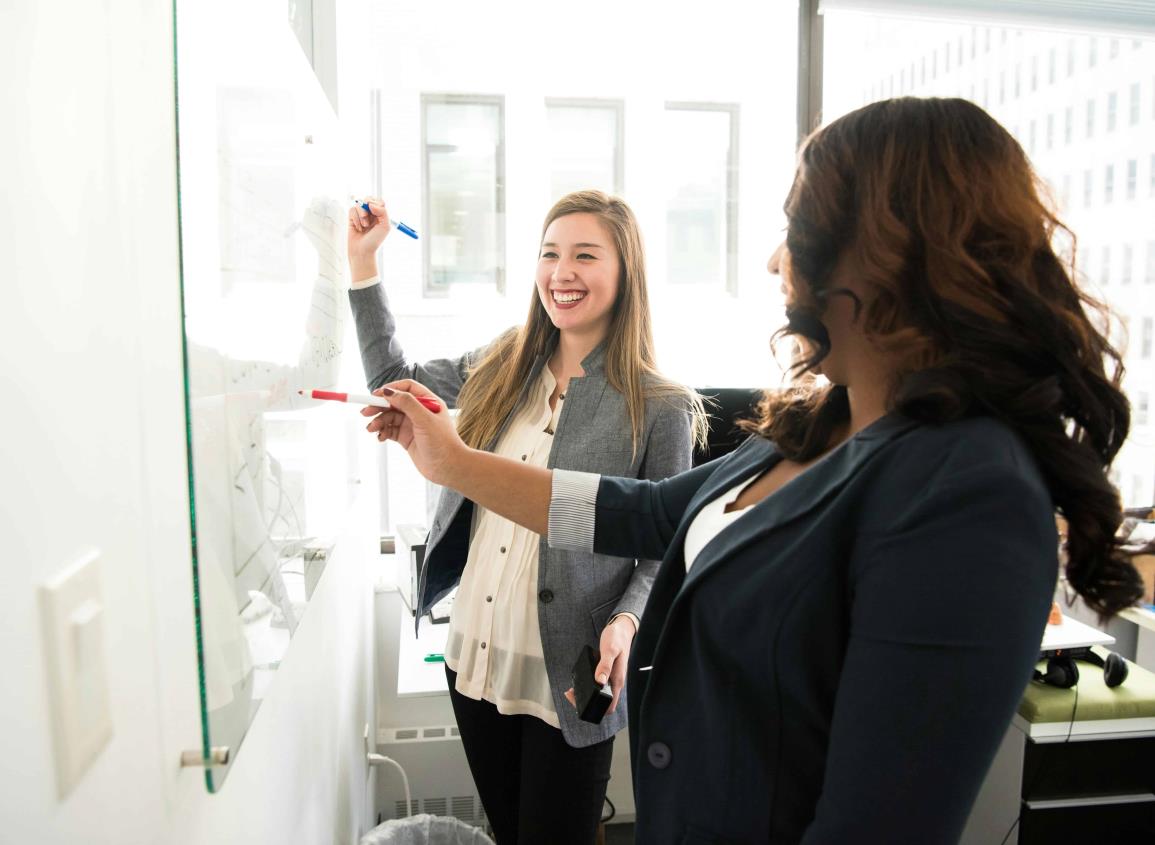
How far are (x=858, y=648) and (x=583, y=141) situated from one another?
2513mm

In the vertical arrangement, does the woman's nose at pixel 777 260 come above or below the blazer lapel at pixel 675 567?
above

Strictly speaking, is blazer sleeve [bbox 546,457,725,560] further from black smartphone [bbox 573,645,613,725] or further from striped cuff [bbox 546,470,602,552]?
black smartphone [bbox 573,645,613,725]

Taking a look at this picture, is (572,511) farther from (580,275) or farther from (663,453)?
(580,275)

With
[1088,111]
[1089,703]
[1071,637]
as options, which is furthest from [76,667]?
[1088,111]

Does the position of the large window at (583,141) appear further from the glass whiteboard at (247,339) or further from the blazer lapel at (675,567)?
the blazer lapel at (675,567)

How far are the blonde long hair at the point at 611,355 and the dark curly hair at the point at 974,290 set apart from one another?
2.46 ft

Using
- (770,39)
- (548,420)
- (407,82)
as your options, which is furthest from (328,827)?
(770,39)

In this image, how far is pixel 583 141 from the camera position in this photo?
281 cm

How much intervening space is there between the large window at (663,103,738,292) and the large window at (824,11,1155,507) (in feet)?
1.36

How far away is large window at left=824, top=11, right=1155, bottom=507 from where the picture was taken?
2883 mm

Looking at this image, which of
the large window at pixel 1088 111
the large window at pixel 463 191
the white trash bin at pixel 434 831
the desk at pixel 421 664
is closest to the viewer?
the desk at pixel 421 664

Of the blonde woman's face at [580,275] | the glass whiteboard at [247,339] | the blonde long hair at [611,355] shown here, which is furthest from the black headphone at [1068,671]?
the glass whiteboard at [247,339]

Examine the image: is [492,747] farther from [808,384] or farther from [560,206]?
[560,206]

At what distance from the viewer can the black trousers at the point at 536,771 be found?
4.49 ft
